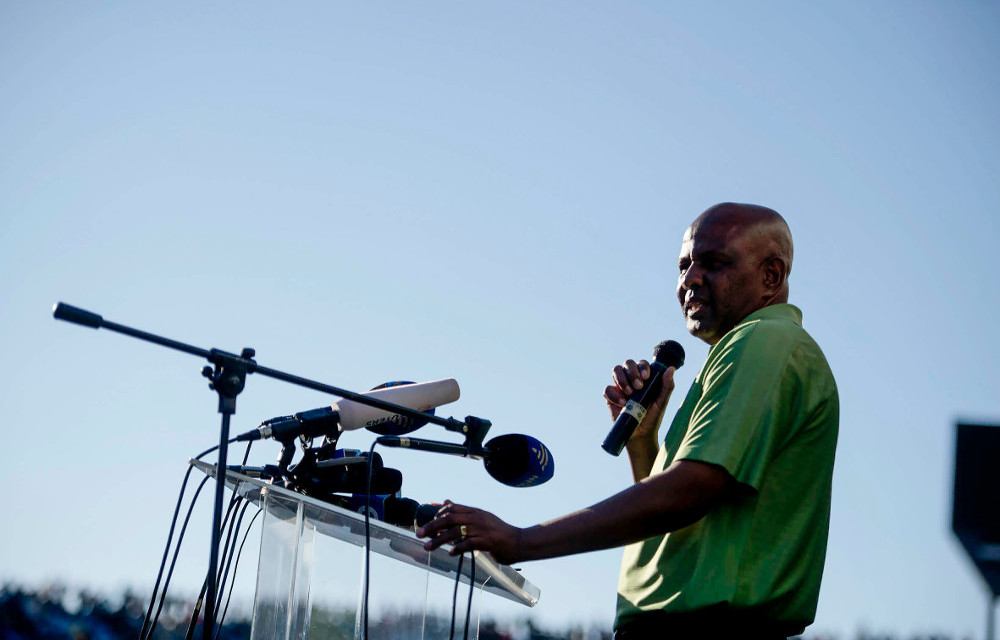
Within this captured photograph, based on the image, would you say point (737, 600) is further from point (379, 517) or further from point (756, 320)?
point (379, 517)

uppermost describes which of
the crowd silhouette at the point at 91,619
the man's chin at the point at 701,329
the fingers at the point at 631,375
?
the man's chin at the point at 701,329

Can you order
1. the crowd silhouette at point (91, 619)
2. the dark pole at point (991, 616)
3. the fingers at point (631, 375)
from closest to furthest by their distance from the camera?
1. the dark pole at point (991, 616)
2. the fingers at point (631, 375)
3. the crowd silhouette at point (91, 619)

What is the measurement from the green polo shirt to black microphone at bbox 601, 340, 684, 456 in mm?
222


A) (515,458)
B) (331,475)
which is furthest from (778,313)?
(331,475)

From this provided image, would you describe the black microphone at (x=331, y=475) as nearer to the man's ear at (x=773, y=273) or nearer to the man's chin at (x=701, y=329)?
the man's chin at (x=701, y=329)

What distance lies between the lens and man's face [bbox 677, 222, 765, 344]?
282 centimetres

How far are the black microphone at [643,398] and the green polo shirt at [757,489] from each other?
0.22m

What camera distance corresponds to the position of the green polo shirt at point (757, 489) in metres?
2.30

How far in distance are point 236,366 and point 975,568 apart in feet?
5.66

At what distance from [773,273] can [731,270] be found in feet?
0.41

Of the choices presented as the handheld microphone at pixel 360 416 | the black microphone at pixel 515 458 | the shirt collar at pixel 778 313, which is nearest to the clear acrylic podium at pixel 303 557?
the handheld microphone at pixel 360 416

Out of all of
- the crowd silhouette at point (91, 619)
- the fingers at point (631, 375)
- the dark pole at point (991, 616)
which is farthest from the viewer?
the crowd silhouette at point (91, 619)

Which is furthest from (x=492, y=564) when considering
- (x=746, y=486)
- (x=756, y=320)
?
(x=756, y=320)

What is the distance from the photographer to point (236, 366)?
2.49m
